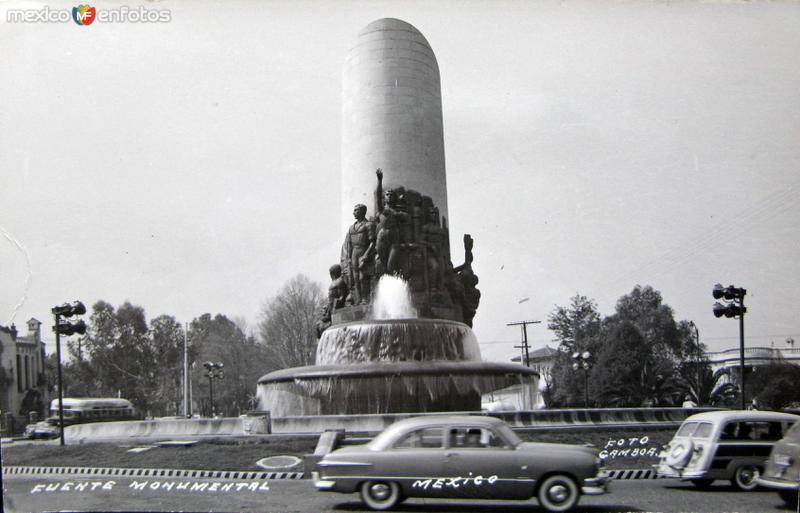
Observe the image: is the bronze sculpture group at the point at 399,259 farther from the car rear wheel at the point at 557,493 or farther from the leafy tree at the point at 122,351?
the leafy tree at the point at 122,351

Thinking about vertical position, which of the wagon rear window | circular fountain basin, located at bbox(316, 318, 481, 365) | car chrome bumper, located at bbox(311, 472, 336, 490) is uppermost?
circular fountain basin, located at bbox(316, 318, 481, 365)

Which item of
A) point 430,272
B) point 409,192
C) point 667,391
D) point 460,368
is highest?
point 409,192

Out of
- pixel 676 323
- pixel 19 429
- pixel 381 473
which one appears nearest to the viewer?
pixel 381 473

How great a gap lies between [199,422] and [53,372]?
33.6 m

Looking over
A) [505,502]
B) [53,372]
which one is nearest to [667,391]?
[53,372]

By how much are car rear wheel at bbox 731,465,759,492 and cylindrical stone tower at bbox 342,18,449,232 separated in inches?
703

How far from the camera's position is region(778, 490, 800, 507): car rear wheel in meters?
11.3

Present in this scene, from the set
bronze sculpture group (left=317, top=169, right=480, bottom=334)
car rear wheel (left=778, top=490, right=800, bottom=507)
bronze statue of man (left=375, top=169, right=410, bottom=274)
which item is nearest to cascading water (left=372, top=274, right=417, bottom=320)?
bronze sculpture group (left=317, top=169, right=480, bottom=334)

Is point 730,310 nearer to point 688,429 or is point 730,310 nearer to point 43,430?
point 688,429

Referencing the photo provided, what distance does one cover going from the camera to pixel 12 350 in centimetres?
2281

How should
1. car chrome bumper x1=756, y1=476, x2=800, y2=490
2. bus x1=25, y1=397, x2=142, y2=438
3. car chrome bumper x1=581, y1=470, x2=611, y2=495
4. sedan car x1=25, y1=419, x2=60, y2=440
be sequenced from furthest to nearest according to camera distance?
bus x1=25, y1=397, x2=142, y2=438 → sedan car x1=25, y1=419, x2=60, y2=440 → car chrome bumper x1=756, y1=476, x2=800, y2=490 → car chrome bumper x1=581, y1=470, x2=611, y2=495

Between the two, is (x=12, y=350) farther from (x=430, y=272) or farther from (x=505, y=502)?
(x=505, y=502)

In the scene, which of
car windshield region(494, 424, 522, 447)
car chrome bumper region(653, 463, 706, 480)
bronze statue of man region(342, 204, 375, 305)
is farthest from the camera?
bronze statue of man region(342, 204, 375, 305)

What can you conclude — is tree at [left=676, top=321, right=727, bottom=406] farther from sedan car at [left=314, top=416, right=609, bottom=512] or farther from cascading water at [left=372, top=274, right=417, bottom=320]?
sedan car at [left=314, top=416, right=609, bottom=512]
